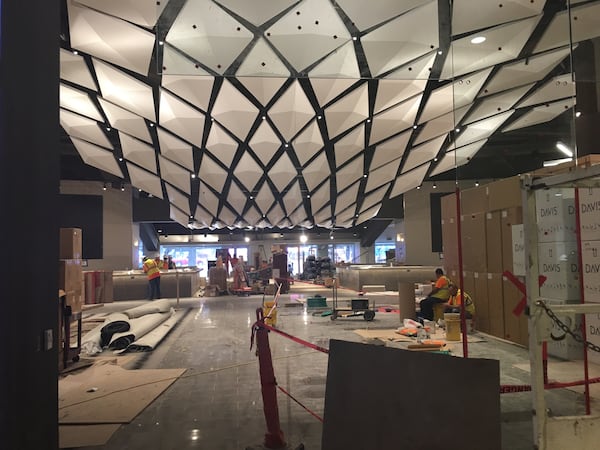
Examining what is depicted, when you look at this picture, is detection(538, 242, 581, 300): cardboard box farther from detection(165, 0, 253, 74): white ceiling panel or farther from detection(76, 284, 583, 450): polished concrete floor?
detection(165, 0, 253, 74): white ceiling panel

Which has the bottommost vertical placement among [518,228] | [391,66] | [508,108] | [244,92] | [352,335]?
[352,335]

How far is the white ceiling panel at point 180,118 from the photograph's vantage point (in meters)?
11.1

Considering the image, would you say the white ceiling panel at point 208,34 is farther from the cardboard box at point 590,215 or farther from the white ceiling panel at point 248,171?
the white ceiling panel at point 248,171

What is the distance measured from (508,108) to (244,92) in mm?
7205

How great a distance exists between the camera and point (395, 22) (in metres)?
6.13

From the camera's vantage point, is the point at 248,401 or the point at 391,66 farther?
the point at 391,66

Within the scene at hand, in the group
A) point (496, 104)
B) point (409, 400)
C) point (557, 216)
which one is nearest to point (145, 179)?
point (496, 104)

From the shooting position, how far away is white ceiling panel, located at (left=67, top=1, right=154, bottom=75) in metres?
6.84

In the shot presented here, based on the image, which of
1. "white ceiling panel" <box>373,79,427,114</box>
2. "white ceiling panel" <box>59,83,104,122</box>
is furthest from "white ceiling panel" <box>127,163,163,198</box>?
"white ceiling panel" <box>373,79,427,114</box>

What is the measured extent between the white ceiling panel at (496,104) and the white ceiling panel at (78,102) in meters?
9.68

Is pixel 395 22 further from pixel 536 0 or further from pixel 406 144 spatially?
pixel 406 144

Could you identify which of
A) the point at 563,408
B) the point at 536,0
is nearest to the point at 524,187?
the point at 563,408

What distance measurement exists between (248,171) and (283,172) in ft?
4.07

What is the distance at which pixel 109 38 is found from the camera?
7.46 meters
